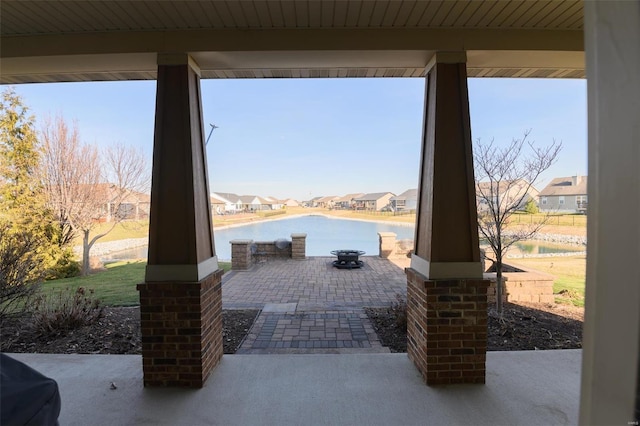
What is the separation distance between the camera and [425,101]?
2.98 metres

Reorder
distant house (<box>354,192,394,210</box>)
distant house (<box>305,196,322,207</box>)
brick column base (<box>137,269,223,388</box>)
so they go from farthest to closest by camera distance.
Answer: distant house (<box>305,196,322,207</box>) → distant house (<box>354,192,394,210</box>) → brick column base (<box>137,269,223,388</box>)

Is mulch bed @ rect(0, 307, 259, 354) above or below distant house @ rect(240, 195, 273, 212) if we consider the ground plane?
below

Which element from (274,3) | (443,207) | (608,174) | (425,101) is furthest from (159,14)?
(608,174)

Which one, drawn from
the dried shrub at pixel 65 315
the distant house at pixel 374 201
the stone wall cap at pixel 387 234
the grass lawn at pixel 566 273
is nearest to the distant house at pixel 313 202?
the distant house at pixel 374 201

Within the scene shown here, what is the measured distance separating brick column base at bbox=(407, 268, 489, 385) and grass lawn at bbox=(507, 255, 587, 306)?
3937 millimetres

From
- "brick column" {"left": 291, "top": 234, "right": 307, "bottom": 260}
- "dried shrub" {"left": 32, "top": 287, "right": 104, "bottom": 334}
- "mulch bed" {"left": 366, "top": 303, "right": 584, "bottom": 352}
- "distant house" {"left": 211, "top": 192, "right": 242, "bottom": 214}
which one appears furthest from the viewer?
"distant house" {"left": 211, "top": 192, "right": 242, "bottom": 214}

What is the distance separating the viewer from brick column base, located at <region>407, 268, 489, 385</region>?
2.62 meters

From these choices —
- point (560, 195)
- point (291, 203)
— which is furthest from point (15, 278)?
point (291, 203)

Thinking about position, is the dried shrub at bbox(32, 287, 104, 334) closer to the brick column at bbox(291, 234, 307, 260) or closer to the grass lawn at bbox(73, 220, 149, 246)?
the grass lawn at bbox(73, 220, 149, 246)

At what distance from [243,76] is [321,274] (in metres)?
5.75

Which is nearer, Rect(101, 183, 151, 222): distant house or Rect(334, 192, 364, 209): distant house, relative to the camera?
Rect(101, 183, 151, 222): distant house

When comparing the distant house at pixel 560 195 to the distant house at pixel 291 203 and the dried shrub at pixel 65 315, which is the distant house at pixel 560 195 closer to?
the dried shrub at pixel 65 315

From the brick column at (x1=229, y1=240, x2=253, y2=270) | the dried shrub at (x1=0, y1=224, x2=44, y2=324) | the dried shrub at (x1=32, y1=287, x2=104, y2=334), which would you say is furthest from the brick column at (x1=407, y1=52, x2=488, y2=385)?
the brick column at (x1=229, y1=240, x2=253, y2=270)

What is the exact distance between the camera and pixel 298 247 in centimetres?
1034
